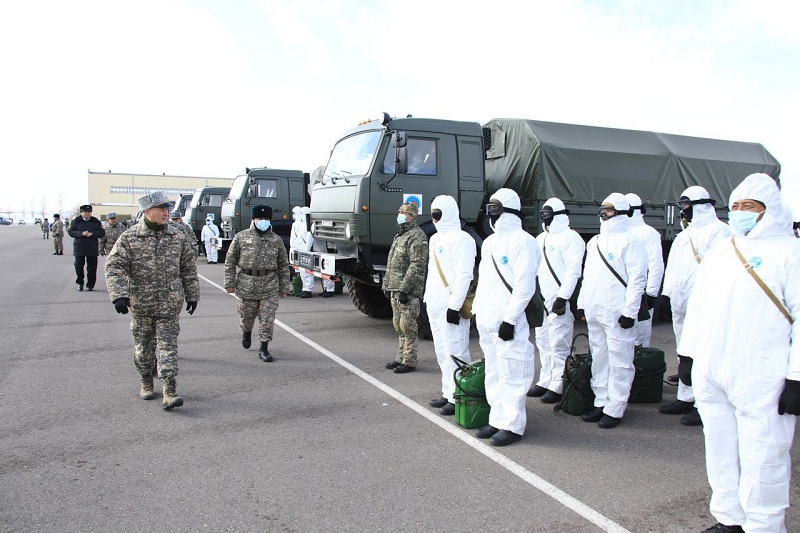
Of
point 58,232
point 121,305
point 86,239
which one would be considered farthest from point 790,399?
point 58,232

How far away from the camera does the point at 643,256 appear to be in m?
4.55

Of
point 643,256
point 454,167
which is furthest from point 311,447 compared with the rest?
point 454,167

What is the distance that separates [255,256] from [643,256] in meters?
4.25

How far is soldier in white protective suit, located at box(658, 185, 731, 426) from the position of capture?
16.6 ft

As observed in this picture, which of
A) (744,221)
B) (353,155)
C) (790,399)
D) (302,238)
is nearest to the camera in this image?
(790,399)

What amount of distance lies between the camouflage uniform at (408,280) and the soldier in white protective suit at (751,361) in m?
3.40

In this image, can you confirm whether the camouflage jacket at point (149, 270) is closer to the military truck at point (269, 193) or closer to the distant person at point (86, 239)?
the distant person at point (86, 239)

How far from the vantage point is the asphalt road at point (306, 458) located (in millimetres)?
3008

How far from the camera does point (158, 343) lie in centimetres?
476

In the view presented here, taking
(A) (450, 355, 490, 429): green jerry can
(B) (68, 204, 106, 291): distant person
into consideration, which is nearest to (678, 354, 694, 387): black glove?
(A) (450, 355, 490, 429): green jerry can

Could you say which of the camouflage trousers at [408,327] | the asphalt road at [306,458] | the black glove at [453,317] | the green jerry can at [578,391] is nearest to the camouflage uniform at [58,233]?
the asphalt road at [306,458]

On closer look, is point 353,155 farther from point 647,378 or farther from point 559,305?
point 647,378

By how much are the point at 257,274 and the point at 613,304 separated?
405 centimetres

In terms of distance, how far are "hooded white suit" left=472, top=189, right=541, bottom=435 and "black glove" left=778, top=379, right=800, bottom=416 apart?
67.1 inches
